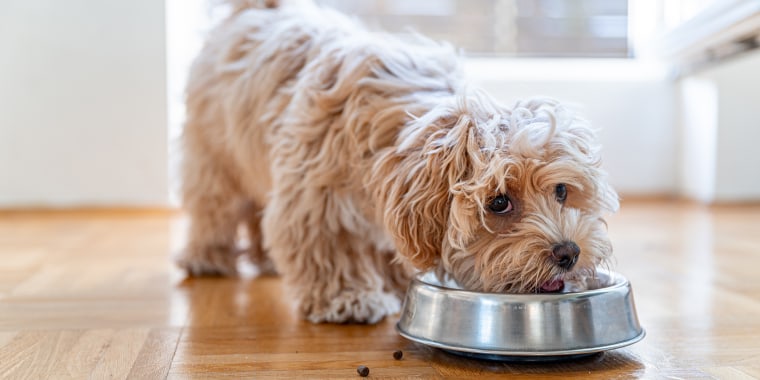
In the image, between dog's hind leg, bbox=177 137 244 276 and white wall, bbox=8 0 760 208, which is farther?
white wall, bbox=8 0 760 208

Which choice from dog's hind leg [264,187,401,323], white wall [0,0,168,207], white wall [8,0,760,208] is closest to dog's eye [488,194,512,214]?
dog's hind leg [264,187,401,323]

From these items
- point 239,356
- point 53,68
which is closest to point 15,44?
point 53,68

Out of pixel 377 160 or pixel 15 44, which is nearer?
pixel 377 160

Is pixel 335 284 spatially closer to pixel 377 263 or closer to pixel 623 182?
pixel 377 263

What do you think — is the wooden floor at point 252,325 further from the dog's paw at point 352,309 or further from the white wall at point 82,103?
the white wall at point 82,103

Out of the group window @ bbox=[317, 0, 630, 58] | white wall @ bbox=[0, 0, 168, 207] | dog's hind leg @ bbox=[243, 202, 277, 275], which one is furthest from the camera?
window @ bbox=[317, 0, 630, 58]

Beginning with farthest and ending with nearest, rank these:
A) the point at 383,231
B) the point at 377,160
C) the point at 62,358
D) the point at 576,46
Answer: the point at 576,46 < the point at 383,231 < the point at 377,160 < the point at 62,358

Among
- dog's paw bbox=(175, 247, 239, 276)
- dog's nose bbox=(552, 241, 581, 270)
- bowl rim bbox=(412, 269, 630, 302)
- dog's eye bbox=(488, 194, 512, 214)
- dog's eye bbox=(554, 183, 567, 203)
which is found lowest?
dog's paw bbox=(175, 247, 239, 276)

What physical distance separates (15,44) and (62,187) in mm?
750

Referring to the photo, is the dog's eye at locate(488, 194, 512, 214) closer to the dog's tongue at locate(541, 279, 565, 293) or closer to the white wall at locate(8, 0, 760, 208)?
the dog's tongue at locate(541, 279, 565, 293)

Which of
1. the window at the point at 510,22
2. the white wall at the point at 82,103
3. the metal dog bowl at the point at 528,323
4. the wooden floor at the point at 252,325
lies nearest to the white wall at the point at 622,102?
the window at the point at 510,22

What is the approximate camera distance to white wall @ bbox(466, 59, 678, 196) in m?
4.95

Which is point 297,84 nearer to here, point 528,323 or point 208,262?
point 208,262

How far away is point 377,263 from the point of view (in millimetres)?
2279
